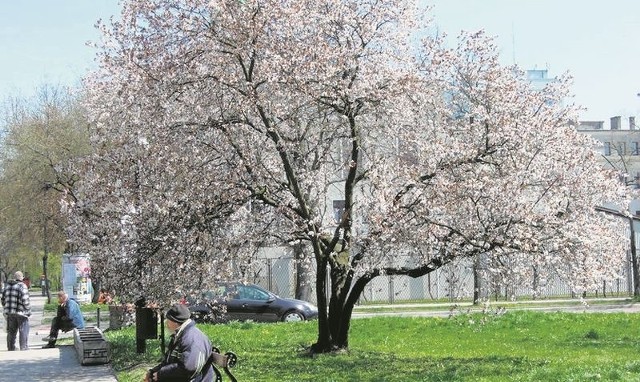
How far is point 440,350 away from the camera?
1608 cm

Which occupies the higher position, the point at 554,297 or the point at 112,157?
the point at 112,157

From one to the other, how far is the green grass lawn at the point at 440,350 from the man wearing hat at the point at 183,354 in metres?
4.44

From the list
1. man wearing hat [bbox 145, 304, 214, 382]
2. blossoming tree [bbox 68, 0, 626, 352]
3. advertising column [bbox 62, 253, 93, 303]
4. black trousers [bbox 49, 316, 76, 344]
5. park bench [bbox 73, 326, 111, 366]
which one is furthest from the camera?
advertising column [bbox 62, 253, 93, 303]

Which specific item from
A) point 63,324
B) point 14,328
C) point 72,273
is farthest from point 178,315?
point 72,273

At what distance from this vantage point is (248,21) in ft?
44.0

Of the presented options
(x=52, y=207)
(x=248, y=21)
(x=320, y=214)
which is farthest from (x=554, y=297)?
(x=248, y=21)

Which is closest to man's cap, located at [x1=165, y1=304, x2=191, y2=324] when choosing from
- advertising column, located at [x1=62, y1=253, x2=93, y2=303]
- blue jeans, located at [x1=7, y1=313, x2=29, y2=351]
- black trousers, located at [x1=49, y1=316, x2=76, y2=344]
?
blue jeans, located at [x1=7, y1=313, x2=29, y2=351]

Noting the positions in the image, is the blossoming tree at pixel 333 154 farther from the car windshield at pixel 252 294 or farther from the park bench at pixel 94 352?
the car windshield at pixel 252 294

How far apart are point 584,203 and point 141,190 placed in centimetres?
675

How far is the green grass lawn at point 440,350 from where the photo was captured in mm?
12359

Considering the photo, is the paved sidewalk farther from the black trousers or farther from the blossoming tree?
the blossoming tree

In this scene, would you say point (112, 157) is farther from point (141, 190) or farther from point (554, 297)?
→ point (554, 297)

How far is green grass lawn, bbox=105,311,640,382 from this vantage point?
12.4 m

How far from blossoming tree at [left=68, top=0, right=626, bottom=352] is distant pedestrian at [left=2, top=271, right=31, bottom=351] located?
4.68 m
